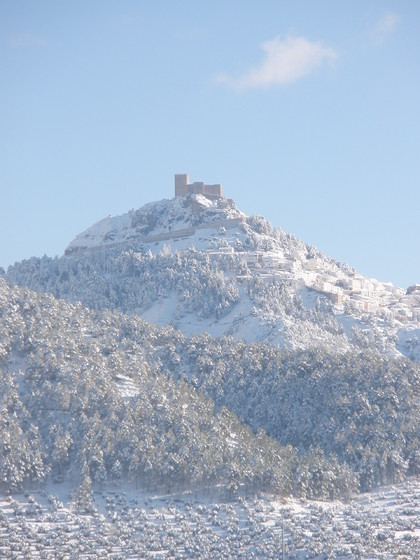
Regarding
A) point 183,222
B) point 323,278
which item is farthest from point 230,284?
point 183,222

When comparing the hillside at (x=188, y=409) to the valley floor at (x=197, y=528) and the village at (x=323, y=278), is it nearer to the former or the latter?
the valley floor at (x=197, y=528)

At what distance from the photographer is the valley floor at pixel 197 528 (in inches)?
3332

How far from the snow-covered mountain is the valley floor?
44.6 meters

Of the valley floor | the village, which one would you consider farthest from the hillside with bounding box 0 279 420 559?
the village

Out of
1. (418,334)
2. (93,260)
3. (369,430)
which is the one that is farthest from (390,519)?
(93,260)

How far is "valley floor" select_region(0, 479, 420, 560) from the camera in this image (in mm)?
84625

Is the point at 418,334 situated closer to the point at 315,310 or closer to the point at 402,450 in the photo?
the point at 315,310

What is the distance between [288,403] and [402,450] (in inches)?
555

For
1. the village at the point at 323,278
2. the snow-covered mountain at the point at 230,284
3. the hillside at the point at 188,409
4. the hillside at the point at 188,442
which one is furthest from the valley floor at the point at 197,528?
the village at the point at 323,278

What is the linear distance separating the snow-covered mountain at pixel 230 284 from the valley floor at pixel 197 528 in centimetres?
4464

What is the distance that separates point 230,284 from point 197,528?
7781cm

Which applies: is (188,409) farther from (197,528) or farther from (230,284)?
(230,284)

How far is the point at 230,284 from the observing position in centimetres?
16450

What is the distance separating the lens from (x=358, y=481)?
10362cm
